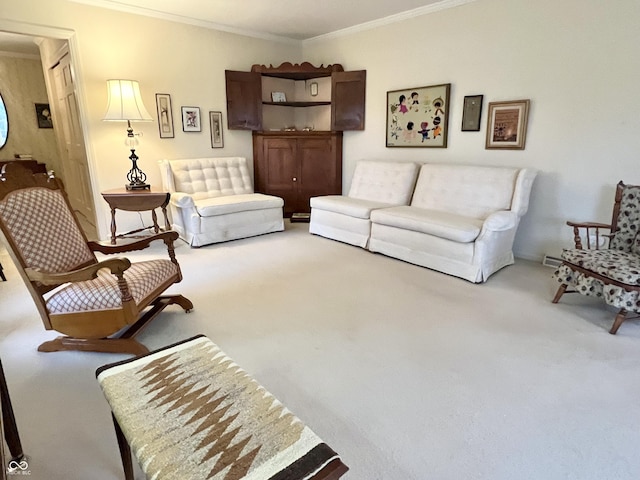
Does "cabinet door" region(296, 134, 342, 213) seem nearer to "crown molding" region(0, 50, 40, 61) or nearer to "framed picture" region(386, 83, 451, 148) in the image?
"framed picture" region(386, 83, 451, 148)

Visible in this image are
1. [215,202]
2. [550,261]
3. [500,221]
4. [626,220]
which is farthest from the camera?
[215,202]

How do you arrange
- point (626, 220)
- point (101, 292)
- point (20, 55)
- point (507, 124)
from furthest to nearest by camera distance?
point (20, 55), point (507, 124), point (626, 220), point (101, 292)

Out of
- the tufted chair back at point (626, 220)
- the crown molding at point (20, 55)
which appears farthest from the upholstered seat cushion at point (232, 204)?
the crown molding at point (20, 55)

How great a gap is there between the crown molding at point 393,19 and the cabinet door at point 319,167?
1.35m

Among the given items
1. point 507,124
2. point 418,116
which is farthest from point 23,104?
point 507,124

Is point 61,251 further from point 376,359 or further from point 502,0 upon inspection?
point 502,0

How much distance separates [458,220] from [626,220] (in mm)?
1181

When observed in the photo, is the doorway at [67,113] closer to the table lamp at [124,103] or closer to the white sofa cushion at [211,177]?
the table lamp at [124,103]

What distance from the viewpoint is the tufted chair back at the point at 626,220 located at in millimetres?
2734

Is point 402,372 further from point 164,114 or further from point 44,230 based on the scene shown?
point 164,114

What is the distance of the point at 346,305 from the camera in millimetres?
2725

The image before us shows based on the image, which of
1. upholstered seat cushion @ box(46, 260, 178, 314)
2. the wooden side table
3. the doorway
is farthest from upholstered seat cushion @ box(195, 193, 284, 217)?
upholstered seat cushion @ box(46, 260, 178, 314)

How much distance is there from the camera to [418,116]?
4.39 m

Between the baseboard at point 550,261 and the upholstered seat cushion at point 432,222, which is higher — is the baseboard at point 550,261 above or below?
below
